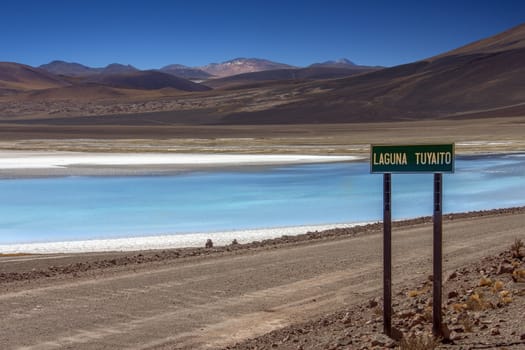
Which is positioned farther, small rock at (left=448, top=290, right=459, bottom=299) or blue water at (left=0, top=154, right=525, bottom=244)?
blue water at (left=0, top=154, right=525, bottom=244)

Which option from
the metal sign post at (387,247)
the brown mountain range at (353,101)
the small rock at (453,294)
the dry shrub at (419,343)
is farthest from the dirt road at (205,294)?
the brown mountain range at (353,101)

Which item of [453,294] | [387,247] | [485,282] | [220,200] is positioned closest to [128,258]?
[453,294]

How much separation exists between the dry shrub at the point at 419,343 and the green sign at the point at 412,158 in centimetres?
120

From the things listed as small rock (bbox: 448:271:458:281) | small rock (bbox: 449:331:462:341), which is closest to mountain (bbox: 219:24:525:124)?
small rock (bbox: 448:271:458:281)

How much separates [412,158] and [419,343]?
131 centimetres

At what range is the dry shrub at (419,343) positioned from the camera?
5728 millimetres

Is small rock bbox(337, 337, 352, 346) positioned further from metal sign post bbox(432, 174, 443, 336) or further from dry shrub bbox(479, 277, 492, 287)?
dry shrub bbox(479, 277, 492, 287)

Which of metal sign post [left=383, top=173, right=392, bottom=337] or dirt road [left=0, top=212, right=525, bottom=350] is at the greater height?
metal sign post [left=383, top=173, right=392, bottom=337]

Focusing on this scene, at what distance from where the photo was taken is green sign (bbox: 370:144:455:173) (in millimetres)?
5883

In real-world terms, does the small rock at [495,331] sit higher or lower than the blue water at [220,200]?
higher

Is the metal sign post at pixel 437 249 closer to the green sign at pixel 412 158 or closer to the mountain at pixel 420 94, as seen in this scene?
the green sign at pixel 412 158

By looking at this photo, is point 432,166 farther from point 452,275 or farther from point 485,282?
point 452,275

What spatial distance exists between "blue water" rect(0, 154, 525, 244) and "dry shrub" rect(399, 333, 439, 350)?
1127 cm

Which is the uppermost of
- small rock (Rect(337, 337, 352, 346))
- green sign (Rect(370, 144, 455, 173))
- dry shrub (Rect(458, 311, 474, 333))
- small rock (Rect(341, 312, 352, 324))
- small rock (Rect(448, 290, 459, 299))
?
green sign (Rect(370, 144, 455, 173))
